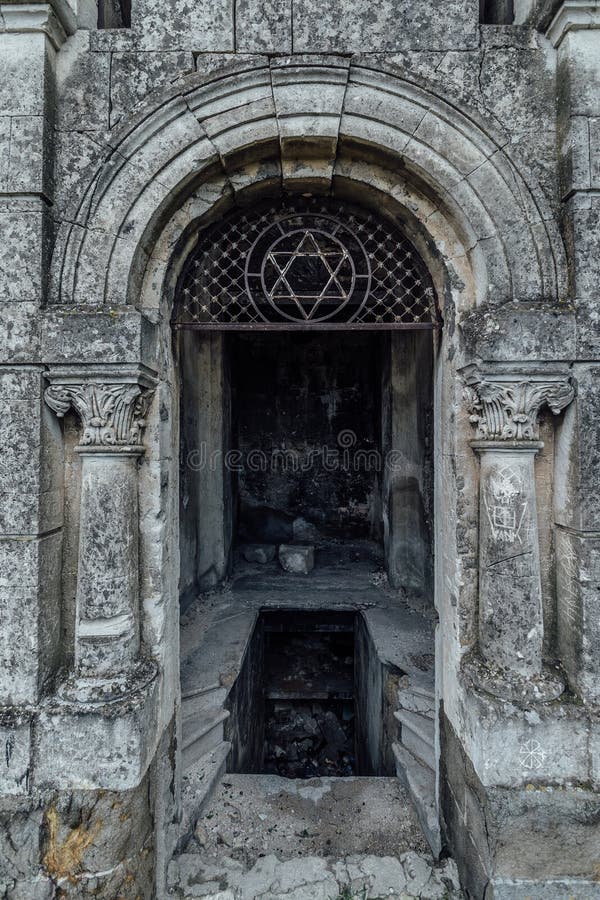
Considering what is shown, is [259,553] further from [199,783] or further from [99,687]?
[99,687]

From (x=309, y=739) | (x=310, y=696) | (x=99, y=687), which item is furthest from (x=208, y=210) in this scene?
(x=309, y=739)

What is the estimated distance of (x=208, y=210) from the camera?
2.51m

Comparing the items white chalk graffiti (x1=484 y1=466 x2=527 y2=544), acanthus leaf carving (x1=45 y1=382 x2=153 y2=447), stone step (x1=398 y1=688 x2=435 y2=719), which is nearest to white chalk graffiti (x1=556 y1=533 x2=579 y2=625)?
white chalk graffiti (x1=484 y1=466 x2=527 y2=544)

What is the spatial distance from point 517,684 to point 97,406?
2369 millimetres

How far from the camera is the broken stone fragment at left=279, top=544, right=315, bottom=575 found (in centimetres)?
703

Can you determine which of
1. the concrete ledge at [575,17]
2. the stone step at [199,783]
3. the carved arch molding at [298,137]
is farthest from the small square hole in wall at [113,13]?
the stone step at [199,783]

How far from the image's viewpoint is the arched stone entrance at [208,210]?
2232mm

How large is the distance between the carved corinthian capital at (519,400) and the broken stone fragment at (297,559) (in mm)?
5136

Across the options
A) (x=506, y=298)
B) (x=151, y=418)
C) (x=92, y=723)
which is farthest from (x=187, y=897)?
(x=506, y=298)

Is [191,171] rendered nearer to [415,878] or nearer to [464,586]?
[464,586]

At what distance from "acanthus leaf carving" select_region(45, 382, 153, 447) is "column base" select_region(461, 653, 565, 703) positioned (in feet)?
6.75

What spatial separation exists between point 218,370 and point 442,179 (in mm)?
4488

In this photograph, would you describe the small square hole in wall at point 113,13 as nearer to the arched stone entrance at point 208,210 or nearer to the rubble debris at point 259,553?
the arched stone entrance at point 208,210

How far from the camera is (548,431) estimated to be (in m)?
2.38
